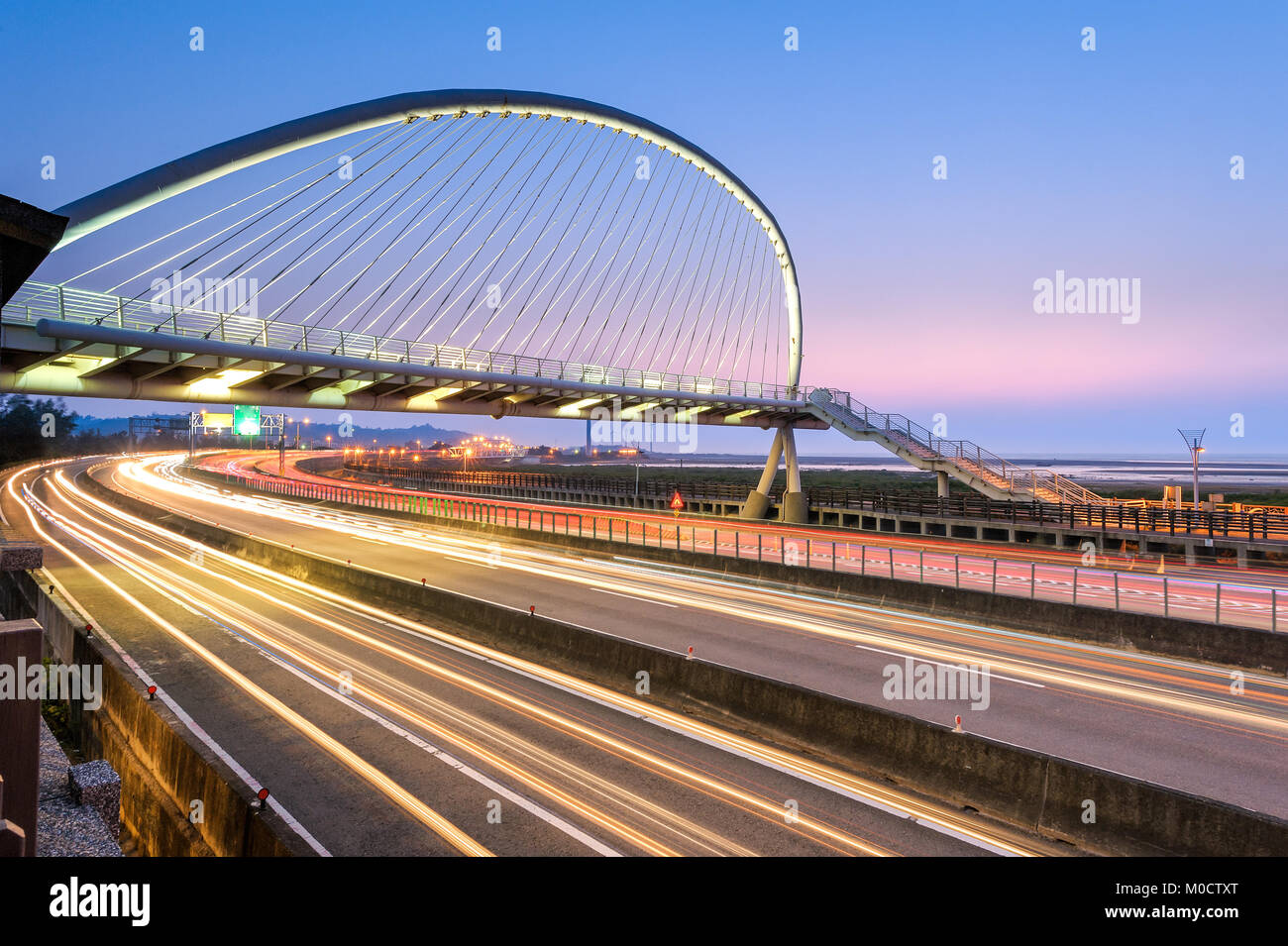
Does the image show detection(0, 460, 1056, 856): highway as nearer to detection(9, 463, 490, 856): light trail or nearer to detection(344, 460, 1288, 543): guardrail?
detection(9, 463, 490, 856): light trail

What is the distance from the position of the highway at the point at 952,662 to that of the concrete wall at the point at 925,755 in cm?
247

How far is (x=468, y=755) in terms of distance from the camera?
10.5 meters

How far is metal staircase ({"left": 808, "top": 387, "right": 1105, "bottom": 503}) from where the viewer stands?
3972 centimetres

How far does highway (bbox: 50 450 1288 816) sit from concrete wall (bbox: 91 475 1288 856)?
247cm

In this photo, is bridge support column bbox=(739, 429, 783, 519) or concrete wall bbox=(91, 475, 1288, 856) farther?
bridge support column bbox=(739, 429, 783, 519)

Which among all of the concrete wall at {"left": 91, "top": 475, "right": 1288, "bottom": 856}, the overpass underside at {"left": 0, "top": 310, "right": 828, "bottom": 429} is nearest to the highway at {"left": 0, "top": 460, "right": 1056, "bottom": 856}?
the concrete wall at {"left": 91, "top": 475, "right": 1288, "bottom": 856}

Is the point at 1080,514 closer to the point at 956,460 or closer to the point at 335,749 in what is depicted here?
the point at 956,460

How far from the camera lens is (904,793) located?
923 centimetres

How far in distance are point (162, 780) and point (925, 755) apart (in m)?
10.3

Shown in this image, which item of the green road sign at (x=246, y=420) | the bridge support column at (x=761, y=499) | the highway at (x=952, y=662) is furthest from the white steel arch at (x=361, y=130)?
the green road sign at (x=246, y=420)

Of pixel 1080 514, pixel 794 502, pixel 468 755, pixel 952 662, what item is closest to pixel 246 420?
pixel 794 502
